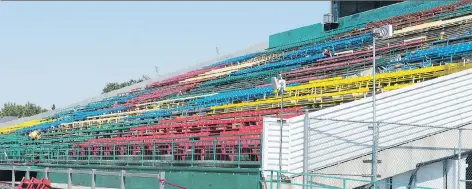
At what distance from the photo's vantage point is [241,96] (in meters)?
27.2

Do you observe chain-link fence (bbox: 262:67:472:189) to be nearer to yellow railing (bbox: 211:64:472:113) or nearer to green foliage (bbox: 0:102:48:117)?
yellow railing (bbox: 211:64:472:113)

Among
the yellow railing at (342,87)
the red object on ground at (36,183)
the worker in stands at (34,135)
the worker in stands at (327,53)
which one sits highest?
the worker in stands at (327,53)

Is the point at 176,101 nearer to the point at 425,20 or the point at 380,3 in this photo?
the point at 425,20

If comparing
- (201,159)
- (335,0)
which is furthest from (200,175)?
(335,0)

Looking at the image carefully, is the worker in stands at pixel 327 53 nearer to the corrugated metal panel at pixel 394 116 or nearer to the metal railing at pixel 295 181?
the corrugated metal panel at pixel 394 116

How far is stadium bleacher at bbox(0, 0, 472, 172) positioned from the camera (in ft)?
63.6

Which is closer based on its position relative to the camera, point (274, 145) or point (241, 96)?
point (274, 145)

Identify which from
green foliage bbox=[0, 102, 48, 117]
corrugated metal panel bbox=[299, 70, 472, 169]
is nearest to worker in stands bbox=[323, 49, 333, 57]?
corrugated metal panel bbox=[299, 70, 472, 169]

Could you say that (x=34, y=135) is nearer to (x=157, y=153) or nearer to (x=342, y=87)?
(x=157, y=153)

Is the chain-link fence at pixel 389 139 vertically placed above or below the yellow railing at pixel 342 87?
below

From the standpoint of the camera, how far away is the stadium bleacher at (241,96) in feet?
63.6

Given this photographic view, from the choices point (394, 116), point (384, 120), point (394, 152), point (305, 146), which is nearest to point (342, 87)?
point (394, 116)

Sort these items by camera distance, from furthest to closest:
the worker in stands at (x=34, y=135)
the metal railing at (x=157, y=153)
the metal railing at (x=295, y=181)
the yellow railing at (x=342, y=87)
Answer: the worker in stands at (x=34, y=135), the yellow railing at (x=342, y=87), the metal railing at (x=157, y=153), the metal railing at (x=295, y=181)

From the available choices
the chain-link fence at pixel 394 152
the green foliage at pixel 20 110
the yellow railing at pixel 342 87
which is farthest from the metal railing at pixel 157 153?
the green foliage at pixel 20 110
